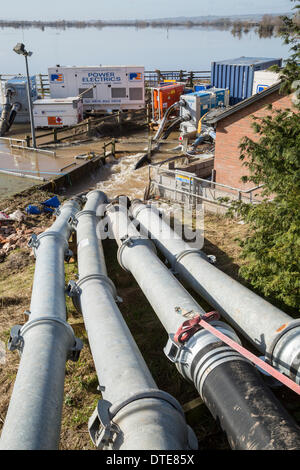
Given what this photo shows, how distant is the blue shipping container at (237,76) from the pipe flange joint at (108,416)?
87.6 feet

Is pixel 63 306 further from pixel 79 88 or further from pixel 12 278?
pixel 79 88

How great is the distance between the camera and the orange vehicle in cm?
2923

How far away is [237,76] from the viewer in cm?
2898

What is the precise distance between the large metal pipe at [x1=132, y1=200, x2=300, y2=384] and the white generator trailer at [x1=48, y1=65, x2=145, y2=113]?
24.3m

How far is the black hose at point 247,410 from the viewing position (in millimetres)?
4430

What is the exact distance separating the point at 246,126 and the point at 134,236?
7973 millimetres

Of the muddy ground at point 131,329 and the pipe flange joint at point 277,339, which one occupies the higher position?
the pipe flange joint at point 277,339

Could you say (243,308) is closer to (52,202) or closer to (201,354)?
(201,354)

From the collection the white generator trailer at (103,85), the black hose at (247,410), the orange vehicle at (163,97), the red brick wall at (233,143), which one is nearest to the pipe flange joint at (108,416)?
the black hose at (247,410)

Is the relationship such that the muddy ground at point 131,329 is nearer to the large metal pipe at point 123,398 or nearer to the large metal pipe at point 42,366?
the large metal pipe at point 42,366

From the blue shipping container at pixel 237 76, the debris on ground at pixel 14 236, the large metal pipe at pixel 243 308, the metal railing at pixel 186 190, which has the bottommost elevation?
the debris on ground at pixel 14 236

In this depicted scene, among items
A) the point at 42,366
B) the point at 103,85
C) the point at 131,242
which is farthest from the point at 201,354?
the point at 103,85

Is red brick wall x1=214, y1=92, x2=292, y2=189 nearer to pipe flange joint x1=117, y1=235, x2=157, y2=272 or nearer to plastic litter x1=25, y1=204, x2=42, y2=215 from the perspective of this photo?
pipe flange joint x1=117, y1=235, x2=157, y2=272

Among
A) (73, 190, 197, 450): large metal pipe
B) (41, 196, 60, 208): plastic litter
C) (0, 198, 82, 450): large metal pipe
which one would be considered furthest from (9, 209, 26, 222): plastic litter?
(73, 190, 197, 450): large metal pipe
